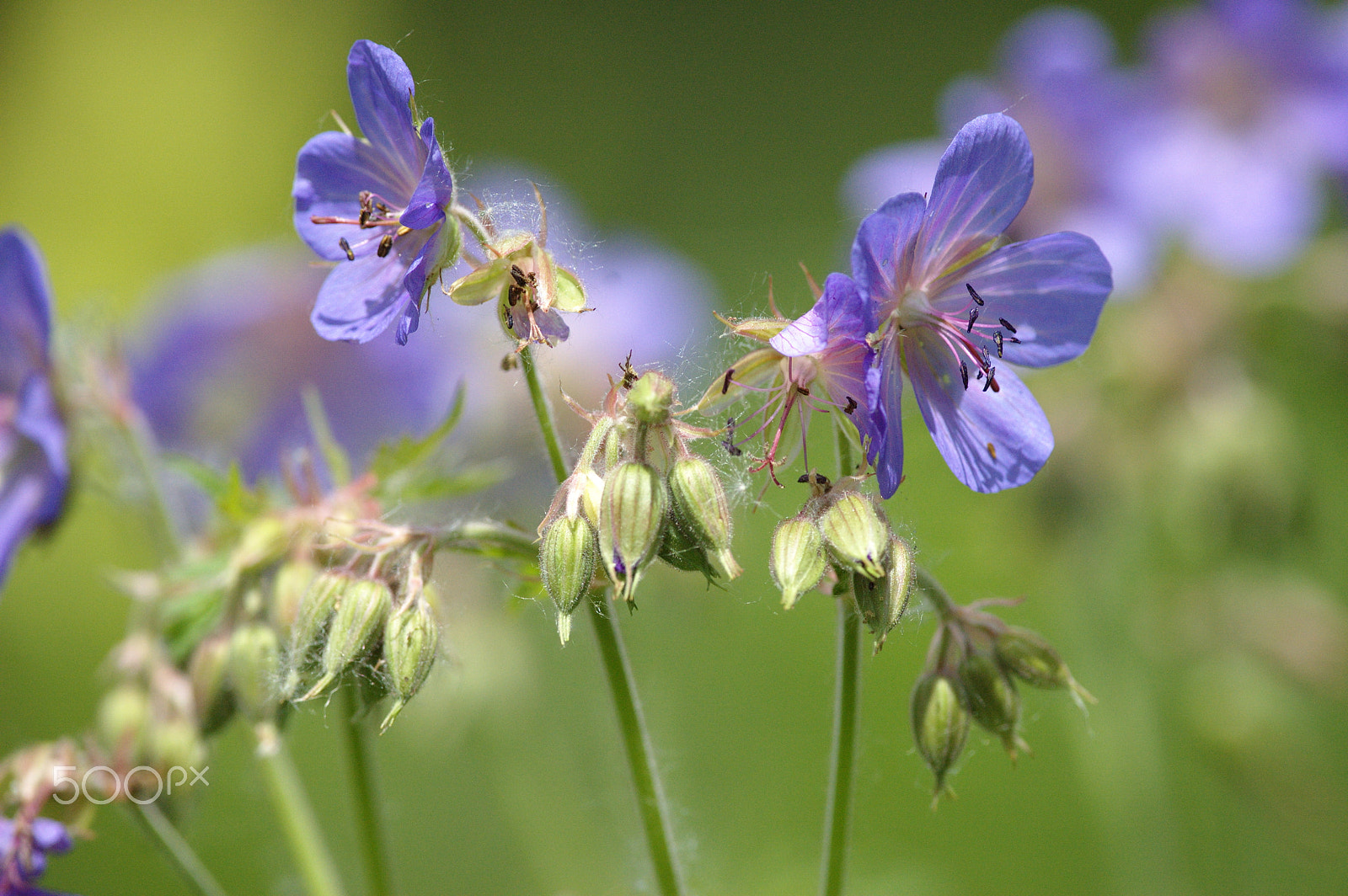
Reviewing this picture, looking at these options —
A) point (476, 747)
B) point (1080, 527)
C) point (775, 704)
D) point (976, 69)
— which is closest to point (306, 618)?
point (476, 747)

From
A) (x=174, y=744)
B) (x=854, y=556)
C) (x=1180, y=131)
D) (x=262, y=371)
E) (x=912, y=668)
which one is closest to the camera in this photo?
(x=854, y=556)

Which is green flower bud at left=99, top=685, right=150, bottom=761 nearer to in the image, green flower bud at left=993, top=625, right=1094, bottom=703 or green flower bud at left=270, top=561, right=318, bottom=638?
green flower bud at left=270, top=561, right=318, bottom=638

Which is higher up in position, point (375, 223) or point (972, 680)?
point (375, 223)

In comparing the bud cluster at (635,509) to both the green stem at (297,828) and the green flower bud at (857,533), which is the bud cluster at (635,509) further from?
the green stem at (297,828)

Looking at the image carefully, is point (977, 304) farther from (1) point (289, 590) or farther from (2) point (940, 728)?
(1) point (289, 590)

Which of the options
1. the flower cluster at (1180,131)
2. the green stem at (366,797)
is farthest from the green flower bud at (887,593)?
the flower cluster at (1180,131)
